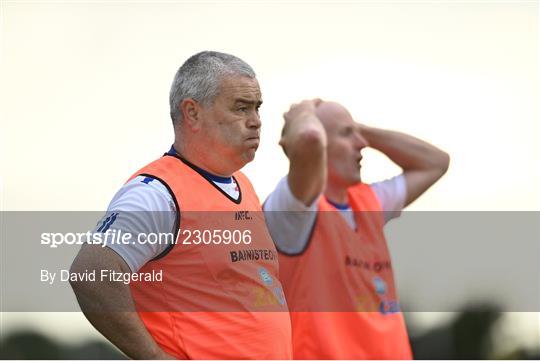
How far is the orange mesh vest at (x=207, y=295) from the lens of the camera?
4.19 meters

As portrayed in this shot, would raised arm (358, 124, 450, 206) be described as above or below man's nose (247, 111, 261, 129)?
below

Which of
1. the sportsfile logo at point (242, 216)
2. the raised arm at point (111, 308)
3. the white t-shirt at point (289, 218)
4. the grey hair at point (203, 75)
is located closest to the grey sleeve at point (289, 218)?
the white t-shirt at point (289, 218)

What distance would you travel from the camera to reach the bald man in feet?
13.5

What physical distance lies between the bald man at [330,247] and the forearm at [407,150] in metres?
0.43

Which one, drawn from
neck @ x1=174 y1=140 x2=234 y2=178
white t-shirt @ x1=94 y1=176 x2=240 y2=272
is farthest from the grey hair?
white t-shirt @ x1=94 y1=176 x2=240 y2=272

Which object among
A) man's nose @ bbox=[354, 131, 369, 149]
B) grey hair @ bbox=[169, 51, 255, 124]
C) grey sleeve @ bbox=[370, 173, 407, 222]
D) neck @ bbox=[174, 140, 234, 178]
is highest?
grey hair @ bbox=[169, 51, 255, 124]

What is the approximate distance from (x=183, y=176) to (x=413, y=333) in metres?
4.24

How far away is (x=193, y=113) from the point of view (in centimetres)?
451

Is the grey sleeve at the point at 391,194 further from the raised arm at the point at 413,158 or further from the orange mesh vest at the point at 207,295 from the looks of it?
the orange mesh vest at the point at 207,295

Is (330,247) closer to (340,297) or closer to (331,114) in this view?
(340,297)

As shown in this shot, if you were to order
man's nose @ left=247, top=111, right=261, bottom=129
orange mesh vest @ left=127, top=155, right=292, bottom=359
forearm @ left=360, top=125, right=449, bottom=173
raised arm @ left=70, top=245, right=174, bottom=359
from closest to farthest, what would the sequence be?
1. raised arm @ left=70, top=245, right=174, bottom=359
2. orange mesh vest @ left=127, top=155, right=292, bottom=359
3. man's nose @ left=247, top=111, right=261, bottom=129
4. forearm @ left=360, top=125, right=449, bottom=173

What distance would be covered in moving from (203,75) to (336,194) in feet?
2.62

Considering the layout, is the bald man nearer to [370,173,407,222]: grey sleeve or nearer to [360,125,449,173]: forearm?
[370,173,407,222]: grey sleeve

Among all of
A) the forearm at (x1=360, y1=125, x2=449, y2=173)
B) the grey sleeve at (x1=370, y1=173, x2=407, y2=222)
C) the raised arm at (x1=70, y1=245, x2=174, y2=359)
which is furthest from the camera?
the forearm at (x1=360, y1=125, x2=449, y2=173)
